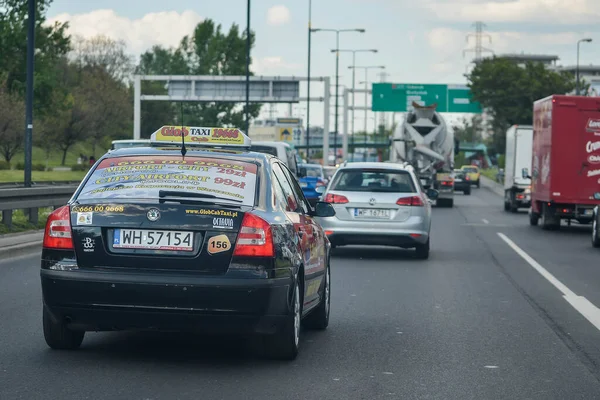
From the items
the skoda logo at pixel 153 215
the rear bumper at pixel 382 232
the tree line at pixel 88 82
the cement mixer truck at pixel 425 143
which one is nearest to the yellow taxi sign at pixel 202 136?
the skoda logo at pixel 153 215

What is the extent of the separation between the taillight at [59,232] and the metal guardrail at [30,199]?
41.2 ft

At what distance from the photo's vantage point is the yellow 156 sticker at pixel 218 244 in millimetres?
7781

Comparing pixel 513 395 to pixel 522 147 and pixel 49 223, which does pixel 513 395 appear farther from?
pixel 522 147

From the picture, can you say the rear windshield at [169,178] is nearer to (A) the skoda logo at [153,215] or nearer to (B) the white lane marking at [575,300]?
(A) the skoda logo at [153,215]

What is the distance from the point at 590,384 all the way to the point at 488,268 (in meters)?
10.2

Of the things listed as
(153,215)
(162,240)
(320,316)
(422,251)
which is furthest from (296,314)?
(422,251)

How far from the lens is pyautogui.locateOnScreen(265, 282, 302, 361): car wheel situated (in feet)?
26.8

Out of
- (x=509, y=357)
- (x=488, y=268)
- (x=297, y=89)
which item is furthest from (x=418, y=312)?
(x=297, y=89)

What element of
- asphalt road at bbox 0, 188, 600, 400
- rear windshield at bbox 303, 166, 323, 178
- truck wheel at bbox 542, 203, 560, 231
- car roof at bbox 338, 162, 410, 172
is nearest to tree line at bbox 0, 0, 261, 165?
rear windshield at bbox 303, 166, 323, 178

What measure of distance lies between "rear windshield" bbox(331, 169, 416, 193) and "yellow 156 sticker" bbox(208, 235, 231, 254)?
11525 millimetres

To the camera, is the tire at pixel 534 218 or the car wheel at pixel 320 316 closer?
the car wheel at pixel 320 316

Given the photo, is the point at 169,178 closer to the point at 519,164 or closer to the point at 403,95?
the point at 519,164

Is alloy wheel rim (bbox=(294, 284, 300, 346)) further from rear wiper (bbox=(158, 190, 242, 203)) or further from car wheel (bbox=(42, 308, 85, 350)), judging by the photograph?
car wheel (bbox=(42, 308, 85, 350))

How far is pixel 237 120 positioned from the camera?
368 feet
